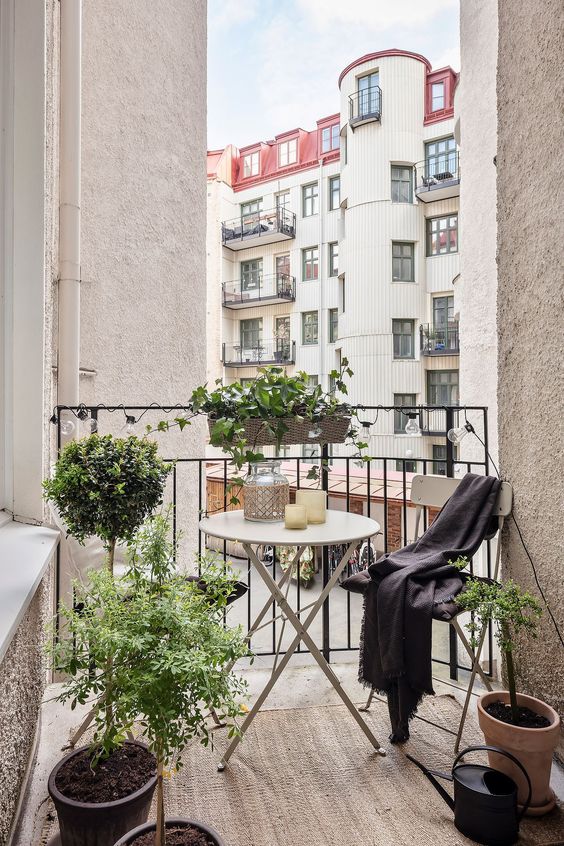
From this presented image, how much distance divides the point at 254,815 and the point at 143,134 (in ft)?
12.0

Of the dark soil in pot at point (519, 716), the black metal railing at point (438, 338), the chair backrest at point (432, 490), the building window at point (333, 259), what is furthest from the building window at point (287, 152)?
the dark soil in pot at point (519, 716)

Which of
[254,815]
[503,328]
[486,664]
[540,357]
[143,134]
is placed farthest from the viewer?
[143,134]

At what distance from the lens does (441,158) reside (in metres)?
11.0

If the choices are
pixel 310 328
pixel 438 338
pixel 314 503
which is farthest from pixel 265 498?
pixel 310 328

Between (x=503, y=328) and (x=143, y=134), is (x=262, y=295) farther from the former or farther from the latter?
(x=503, y=328)

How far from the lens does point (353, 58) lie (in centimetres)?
1125

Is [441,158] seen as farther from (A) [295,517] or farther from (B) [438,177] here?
(A) [295,517]

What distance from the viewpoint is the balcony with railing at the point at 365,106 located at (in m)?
11.0

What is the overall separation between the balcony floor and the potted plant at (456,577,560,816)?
9cm

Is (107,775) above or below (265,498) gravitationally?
below

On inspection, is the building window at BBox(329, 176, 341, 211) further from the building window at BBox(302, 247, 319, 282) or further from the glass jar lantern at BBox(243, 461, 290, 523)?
the glass jar lantern at BBox(243, 461, 290, 523)

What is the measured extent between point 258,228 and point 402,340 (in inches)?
178

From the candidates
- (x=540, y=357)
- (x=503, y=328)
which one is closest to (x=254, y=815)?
(x=540, y=357)

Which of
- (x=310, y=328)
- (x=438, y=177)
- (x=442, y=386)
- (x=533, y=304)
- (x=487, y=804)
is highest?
(x=438, y=177)
